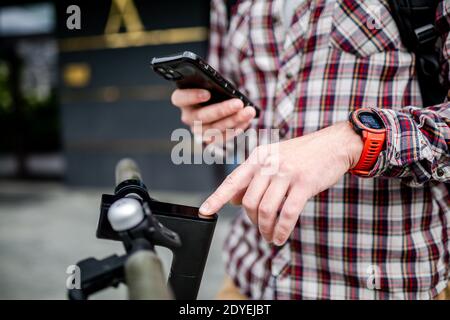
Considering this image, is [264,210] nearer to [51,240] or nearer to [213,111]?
[213,111]

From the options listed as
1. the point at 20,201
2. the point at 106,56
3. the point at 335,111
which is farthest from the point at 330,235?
the point at 20,201

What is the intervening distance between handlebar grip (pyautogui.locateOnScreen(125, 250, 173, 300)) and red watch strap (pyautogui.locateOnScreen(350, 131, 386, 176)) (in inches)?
19.9

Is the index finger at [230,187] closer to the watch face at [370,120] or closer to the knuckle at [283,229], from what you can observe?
the knuckle at [283,229]

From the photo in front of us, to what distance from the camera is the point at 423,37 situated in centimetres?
103

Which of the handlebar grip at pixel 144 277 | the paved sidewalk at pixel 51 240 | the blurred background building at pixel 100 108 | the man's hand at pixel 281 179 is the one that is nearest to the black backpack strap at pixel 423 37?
the man's hand at pixel 281 179

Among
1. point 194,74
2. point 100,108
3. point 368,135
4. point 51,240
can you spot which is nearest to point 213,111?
point 194,74

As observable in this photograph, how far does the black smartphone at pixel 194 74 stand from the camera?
0.90 meters

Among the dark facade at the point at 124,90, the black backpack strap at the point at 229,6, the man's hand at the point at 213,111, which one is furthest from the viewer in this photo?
the dark facade at the point at 124,90

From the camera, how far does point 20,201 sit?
265 inches

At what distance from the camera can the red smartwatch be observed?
87cm

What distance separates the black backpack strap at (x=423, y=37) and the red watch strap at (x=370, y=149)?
308 mm

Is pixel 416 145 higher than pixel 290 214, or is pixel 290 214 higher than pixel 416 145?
pixel 416 145

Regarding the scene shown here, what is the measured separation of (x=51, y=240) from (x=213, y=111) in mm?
4445

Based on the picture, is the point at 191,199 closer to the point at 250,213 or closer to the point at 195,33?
the point at 195,33
